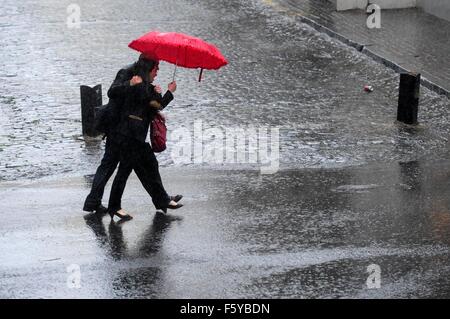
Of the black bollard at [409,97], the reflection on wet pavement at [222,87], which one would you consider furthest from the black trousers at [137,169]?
the black bollard at [409,97]

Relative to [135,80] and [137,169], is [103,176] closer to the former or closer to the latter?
[137,169]

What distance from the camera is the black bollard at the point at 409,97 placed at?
46.7 ft

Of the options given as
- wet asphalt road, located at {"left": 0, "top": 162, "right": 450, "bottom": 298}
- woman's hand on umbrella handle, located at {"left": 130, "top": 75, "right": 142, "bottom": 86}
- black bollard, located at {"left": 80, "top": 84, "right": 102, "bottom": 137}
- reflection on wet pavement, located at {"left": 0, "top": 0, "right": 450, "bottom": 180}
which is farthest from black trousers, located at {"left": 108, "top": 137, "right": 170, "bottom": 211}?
black bollard, located at {"left": 80, "top": 84, "right": 102, "bottom": 137}

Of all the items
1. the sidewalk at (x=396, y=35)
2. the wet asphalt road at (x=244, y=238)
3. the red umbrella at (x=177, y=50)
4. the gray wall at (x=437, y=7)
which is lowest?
the sidewalk at (x=396, y=35)

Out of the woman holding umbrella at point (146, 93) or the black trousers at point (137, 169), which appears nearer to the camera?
the woman holding umbrella at point (146, 93)

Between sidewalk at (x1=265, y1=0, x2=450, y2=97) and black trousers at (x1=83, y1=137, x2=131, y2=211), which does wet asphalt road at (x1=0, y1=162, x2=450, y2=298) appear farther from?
sidewalk at (x1=265, y1=0, x2=450, y2=97)

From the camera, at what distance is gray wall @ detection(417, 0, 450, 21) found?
21.3m

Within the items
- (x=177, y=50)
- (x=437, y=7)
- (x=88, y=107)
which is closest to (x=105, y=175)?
(x=177, y=50)

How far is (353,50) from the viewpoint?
19.0 m

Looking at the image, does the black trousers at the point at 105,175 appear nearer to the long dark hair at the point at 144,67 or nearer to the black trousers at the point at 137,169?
the black trousers at the point at 137,169

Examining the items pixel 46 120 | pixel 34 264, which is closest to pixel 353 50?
pixel 46 120

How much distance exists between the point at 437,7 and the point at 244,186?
1128 cm

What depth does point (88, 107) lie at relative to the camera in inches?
535
